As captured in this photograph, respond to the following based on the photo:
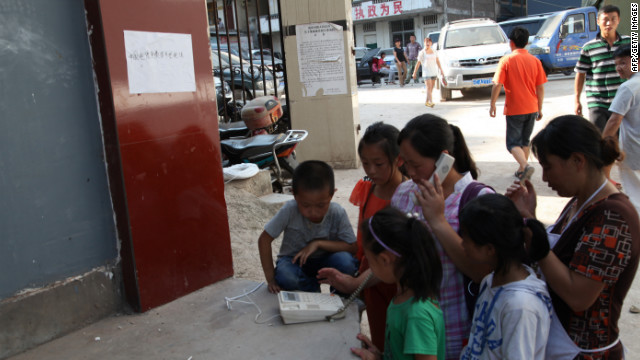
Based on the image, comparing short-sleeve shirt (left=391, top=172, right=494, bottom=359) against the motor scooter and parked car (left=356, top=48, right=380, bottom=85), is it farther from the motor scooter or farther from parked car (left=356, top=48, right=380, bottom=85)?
parked car (left=356, top=48, right=380, bottom=85)

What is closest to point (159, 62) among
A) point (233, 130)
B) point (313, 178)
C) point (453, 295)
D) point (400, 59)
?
point (313, 178)

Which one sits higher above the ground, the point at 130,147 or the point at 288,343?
the point at 130,147

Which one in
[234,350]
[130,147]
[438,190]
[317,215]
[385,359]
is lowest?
[234,350]

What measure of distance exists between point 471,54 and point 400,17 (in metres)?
21.2

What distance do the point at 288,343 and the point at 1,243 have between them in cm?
141

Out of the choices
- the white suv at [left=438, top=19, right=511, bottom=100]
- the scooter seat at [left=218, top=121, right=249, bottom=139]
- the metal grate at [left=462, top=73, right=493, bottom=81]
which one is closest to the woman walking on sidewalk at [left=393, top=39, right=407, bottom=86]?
the white suv at [left=438, top=19, right=511, bottom=100]

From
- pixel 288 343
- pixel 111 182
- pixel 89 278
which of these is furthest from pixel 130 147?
pixel 288 343

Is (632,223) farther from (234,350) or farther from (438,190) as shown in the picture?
(234,350)

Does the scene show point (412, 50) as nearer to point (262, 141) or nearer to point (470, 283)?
point (262, 141)

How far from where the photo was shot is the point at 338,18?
7414 mm

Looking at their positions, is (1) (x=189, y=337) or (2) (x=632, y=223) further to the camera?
(1) (x=189, y=337)

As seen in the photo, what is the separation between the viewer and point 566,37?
17.1m

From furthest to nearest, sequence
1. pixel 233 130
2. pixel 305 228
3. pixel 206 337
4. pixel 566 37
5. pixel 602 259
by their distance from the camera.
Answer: pixel 566 37 → pixel 233 130 → pixel 305 228 → pixel 206 337 → pixel 602 259

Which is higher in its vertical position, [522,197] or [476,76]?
[476,76]
